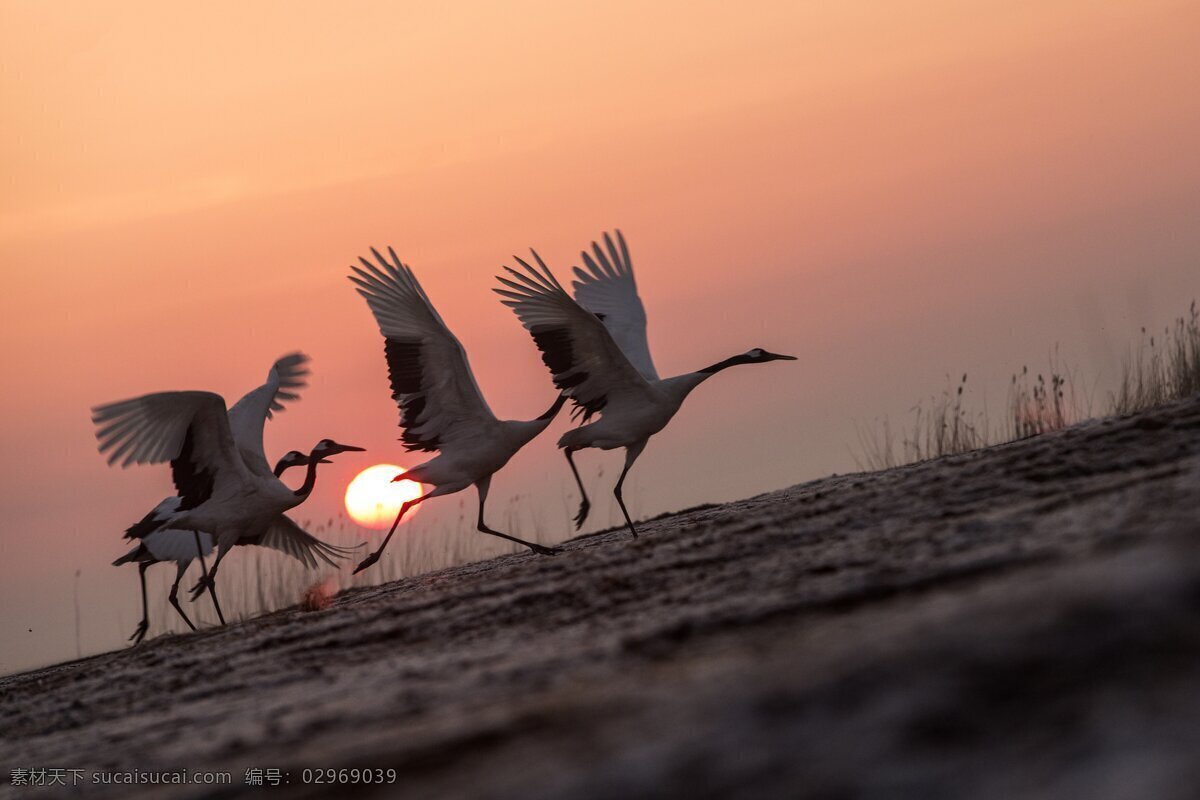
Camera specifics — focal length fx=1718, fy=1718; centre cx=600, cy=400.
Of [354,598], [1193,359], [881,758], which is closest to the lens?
[881,758]

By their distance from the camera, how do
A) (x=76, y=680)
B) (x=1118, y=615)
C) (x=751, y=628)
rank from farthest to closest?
(x=76, y=680) → (x=751, y=628) → (x=1118, y=615)

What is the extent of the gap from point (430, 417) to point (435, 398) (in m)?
0.22

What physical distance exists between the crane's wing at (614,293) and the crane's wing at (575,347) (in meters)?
1.61

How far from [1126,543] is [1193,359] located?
8.96 m

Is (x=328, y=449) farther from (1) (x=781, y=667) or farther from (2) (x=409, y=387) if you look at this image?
(1) (x=781, y=667)

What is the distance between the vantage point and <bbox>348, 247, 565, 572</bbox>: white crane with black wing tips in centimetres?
1112

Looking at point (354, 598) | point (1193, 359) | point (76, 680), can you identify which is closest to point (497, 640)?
point (76, 680)

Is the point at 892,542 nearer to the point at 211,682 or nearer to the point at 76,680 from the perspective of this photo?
the point at 211,682

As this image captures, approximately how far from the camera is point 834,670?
3979 millimetres

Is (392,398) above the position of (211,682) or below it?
above

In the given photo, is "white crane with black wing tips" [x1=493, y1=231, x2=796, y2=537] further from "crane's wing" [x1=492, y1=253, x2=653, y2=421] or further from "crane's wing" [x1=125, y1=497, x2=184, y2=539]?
"crane's wing" [x1=125, y1=497, x2=184, y2=539]

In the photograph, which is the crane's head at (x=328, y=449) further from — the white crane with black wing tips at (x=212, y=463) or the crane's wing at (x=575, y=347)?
the crane's wing at (x=575, y=347)

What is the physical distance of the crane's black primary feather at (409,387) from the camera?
1127 centimetres

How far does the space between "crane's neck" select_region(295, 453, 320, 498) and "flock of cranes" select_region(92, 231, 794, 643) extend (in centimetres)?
1
